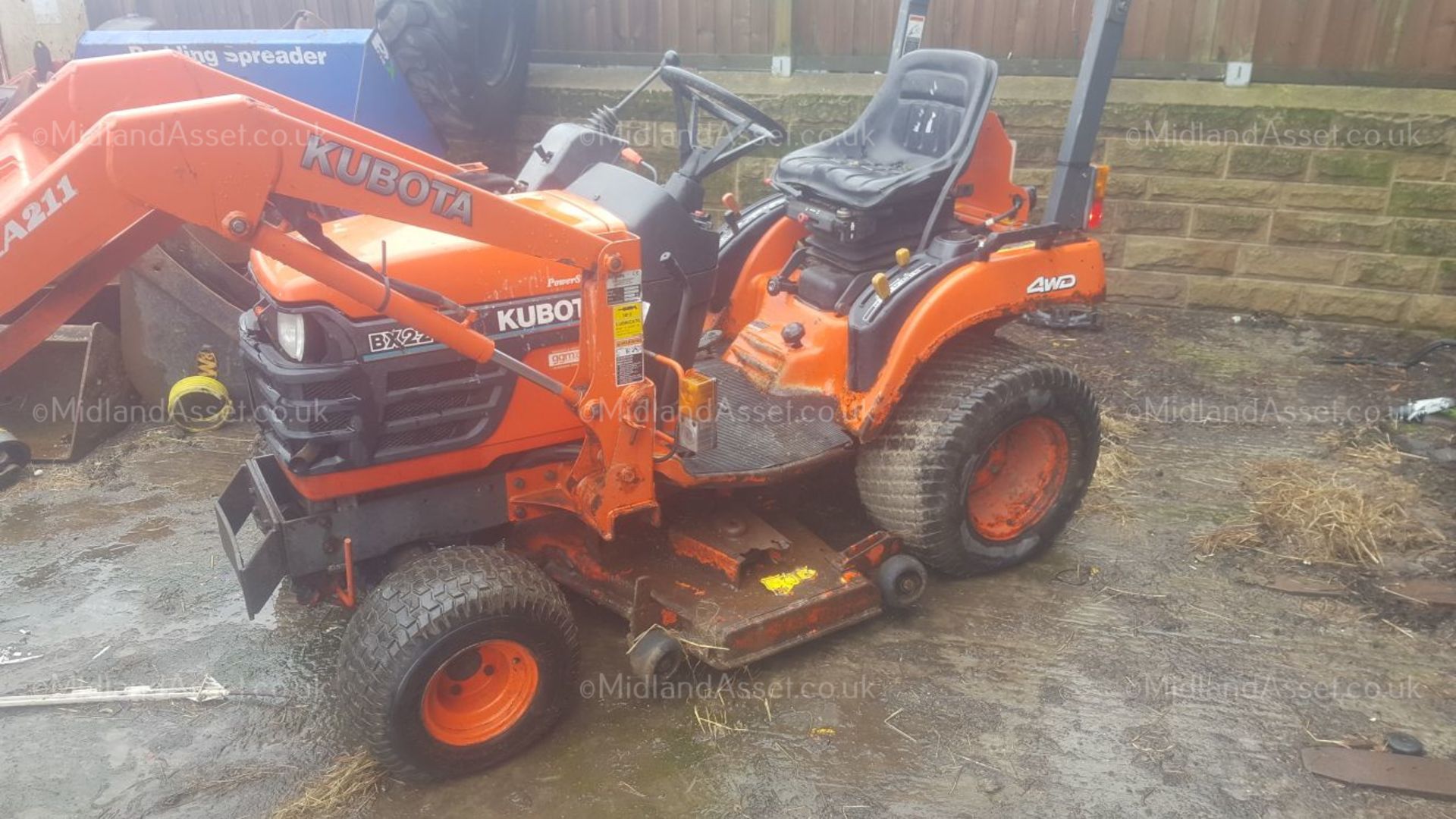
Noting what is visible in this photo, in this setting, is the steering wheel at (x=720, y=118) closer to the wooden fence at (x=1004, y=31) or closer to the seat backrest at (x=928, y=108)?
the seat backrest at (x=928, y=108)

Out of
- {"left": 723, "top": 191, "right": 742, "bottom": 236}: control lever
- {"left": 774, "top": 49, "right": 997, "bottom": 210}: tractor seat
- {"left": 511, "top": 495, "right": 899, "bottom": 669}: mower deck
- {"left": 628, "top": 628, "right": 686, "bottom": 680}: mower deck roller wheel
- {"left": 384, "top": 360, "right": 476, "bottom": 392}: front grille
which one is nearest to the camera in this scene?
{"left": 384, "top": 360, "right": 476, "bottom": 392}: front grille

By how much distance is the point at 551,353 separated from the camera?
3.01m

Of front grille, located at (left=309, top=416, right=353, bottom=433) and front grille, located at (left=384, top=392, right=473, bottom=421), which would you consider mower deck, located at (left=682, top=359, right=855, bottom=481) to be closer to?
front grille, located at (left=384, top=392, right=473, bottom=421)

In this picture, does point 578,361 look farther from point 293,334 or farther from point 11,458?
point 11,458

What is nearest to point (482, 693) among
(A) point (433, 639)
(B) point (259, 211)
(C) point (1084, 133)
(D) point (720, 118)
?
(A) point (433, 639)

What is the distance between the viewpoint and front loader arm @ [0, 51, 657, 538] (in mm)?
2141

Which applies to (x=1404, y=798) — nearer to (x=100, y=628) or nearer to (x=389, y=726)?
(x=389, y=726)

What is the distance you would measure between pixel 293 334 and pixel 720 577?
1.46 m

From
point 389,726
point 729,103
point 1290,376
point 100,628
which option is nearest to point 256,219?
point 389,726

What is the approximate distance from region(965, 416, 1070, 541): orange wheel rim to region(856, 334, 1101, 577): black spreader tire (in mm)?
63

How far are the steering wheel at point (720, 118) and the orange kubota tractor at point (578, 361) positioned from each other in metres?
0.01

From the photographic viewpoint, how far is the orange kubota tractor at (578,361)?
2.43 m

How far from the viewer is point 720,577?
3.29m

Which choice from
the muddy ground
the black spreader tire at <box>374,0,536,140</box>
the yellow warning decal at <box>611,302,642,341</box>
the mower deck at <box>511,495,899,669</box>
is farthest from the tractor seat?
the black spreader tire at <box>374,0,536,140</box>
